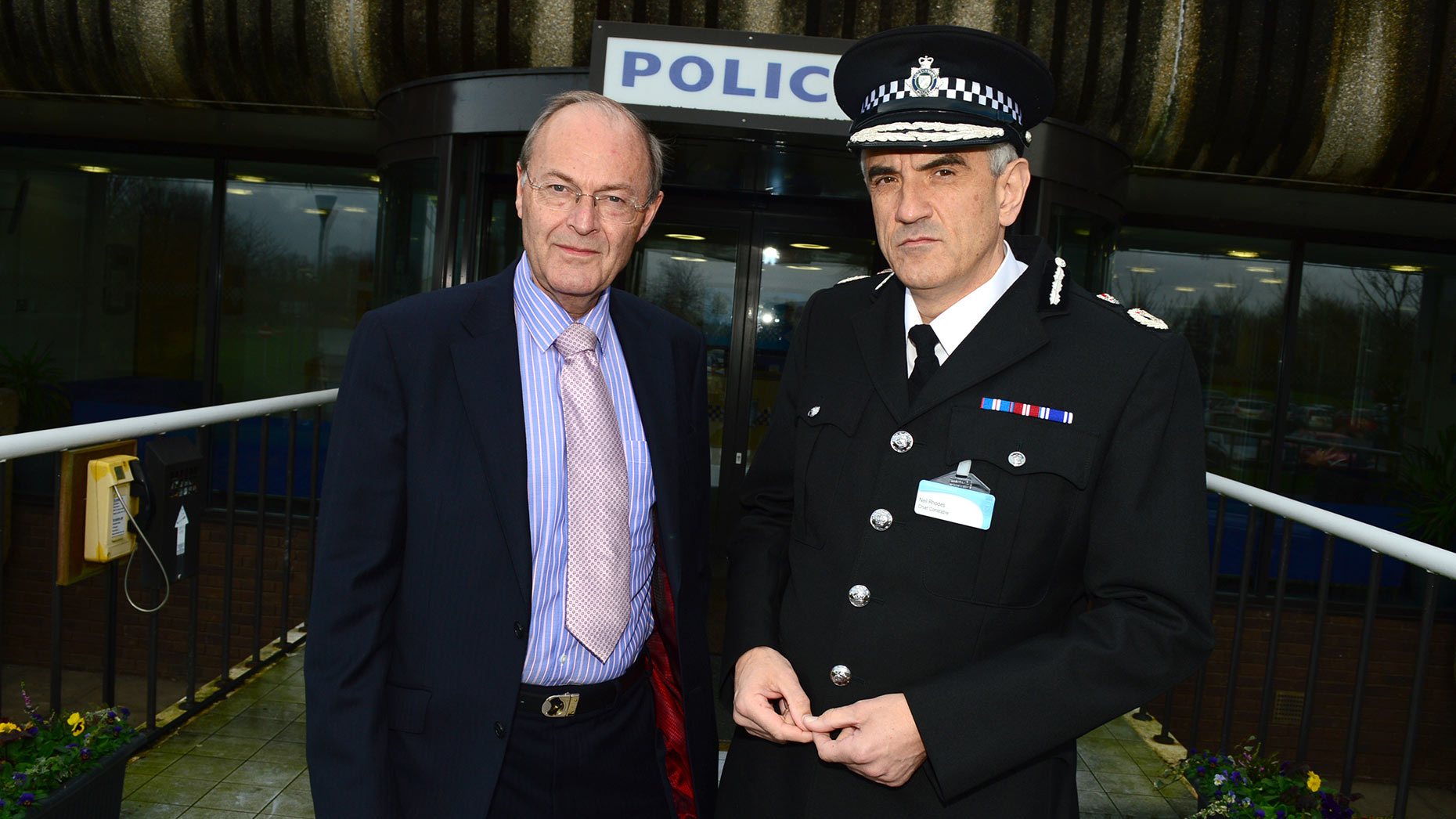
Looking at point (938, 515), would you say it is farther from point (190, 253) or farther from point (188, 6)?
point (190, 253)

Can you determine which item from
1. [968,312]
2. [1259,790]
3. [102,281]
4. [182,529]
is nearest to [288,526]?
[182,529]

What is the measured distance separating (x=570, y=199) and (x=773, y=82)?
7.22ft

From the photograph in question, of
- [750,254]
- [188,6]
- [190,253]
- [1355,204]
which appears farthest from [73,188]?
[1355,204]

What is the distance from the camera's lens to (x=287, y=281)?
6445 millimetres

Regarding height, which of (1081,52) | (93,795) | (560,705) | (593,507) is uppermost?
(1081,52)

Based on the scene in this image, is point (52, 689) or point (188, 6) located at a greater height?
point (188, 6)

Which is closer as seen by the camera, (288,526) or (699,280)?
(288,526)

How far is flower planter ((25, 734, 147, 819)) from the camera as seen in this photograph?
2.08 meters

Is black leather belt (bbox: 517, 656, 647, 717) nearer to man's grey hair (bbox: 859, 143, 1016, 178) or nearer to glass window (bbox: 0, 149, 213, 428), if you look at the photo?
man's grey hair (bbox: 859, 143, 1016, 178)

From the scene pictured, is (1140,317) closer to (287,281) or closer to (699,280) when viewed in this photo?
(699,280)

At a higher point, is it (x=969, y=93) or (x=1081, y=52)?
(x=1081, y=52)

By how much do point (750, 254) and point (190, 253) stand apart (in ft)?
12.4

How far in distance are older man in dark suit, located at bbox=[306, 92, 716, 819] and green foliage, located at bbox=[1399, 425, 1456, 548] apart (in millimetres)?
6103

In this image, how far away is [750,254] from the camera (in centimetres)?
544
